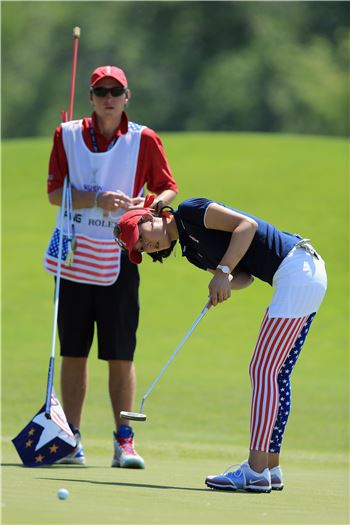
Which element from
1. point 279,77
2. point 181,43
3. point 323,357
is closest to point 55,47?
point 181,43

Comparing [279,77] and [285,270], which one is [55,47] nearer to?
[279,77]

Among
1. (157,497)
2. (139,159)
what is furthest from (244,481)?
(139,159)

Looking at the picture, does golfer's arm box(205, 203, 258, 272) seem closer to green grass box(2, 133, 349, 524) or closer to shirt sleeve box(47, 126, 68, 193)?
green grass box(2, 133, 349, 524)

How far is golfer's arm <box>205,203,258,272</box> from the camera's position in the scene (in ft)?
18.1

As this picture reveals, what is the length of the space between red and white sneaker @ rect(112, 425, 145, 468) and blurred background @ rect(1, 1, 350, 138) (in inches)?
1793

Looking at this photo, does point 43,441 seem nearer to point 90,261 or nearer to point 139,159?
point 90,261

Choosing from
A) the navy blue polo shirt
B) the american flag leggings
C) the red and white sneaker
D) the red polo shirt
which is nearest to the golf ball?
the american flag leggings

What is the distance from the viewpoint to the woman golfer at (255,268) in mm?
5559

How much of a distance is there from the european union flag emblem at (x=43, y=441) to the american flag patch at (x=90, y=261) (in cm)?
95

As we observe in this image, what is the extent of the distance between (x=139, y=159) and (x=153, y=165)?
0.33 feet

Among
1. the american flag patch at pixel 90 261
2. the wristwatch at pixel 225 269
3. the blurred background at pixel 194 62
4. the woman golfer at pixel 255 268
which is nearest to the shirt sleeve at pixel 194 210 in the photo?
the woman golfer at pixel 255 268

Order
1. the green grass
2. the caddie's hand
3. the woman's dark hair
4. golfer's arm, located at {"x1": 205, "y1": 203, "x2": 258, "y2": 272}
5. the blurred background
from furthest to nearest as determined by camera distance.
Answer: the blurred background
the caddie's hand
the woman's dark hair
golfer's arm, located at {"x1": 205, "y1": 203, "x2": 258, "y2": 272}
the green grass

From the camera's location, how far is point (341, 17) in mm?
61281

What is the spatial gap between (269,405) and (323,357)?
8.46 m
